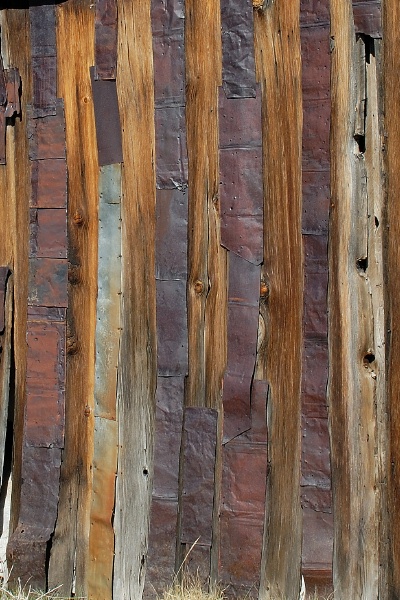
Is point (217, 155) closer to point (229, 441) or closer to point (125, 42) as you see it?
point (125, 42)

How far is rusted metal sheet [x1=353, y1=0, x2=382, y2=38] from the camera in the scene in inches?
145

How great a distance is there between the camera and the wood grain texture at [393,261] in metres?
3.73

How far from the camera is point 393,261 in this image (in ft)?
12.3

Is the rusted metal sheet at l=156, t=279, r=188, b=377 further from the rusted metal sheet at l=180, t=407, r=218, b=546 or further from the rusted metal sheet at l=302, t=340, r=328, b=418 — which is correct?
the rusted metal sheet at l=302, t=340, r=328, b=418

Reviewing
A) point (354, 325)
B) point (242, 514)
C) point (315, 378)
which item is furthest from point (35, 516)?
point (354, 325)

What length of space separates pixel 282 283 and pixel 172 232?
623mm

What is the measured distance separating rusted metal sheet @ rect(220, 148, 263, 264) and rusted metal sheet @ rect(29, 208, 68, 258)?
90cm

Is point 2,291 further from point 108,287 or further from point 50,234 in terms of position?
point 108,287

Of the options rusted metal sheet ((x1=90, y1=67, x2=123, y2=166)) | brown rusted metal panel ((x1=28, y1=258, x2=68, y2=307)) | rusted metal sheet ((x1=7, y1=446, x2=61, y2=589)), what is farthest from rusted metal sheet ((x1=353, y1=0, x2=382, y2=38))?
rusted metal sheet ((x1=7, y1=446, x2=61, y2=589))

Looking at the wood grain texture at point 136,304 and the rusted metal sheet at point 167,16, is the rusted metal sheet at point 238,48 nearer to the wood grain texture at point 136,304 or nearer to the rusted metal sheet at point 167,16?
the rusted metal sheet at point 167,16

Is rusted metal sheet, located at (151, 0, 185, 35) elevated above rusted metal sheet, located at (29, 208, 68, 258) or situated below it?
above

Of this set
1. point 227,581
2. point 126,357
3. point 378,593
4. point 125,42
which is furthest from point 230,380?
point 125,42

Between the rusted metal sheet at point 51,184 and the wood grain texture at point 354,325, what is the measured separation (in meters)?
1.44

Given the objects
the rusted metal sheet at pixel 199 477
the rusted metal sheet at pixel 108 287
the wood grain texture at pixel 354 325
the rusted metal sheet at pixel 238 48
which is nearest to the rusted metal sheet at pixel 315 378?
the wood grain texture at pixel 354 325
